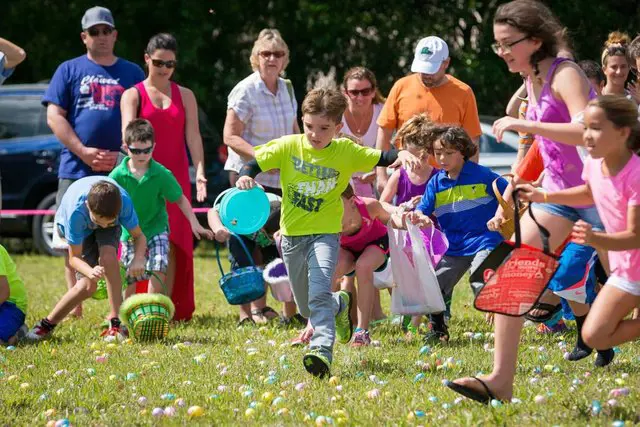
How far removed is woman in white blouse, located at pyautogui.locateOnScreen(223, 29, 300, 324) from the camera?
27.8 feet

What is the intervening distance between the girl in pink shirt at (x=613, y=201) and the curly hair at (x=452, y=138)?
223 cm

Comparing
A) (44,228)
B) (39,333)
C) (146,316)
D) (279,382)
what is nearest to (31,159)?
(44,228)

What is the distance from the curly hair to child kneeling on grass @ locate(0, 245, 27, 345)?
9.47ft

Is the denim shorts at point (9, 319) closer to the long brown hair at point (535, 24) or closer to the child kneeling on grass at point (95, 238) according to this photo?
the child kneeling on grass at point (95, 238)

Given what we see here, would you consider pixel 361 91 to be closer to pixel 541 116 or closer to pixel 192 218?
pixel 192 218

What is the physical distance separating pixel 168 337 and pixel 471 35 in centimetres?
951

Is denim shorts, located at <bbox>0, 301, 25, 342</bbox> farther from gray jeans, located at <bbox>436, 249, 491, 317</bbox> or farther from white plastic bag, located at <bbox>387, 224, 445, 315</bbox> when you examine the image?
gray jeans, located at <bbox>436, 249, 491, 317</bbox>

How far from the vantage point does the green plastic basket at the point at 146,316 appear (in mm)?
7555

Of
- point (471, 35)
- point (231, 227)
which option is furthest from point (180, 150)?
point (471, 35)

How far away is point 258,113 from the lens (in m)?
8.50

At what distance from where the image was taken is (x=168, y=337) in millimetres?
7801

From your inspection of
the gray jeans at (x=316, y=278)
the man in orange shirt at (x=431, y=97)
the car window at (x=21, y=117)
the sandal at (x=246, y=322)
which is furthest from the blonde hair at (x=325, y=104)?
the car window at (x=21, y=117)

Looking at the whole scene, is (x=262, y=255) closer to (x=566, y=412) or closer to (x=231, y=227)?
(x=231, y=227)

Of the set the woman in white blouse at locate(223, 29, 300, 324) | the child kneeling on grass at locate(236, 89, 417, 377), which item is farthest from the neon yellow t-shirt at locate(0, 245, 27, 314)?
the child kneeling on grass at locate(236, 89, 417, 377)
